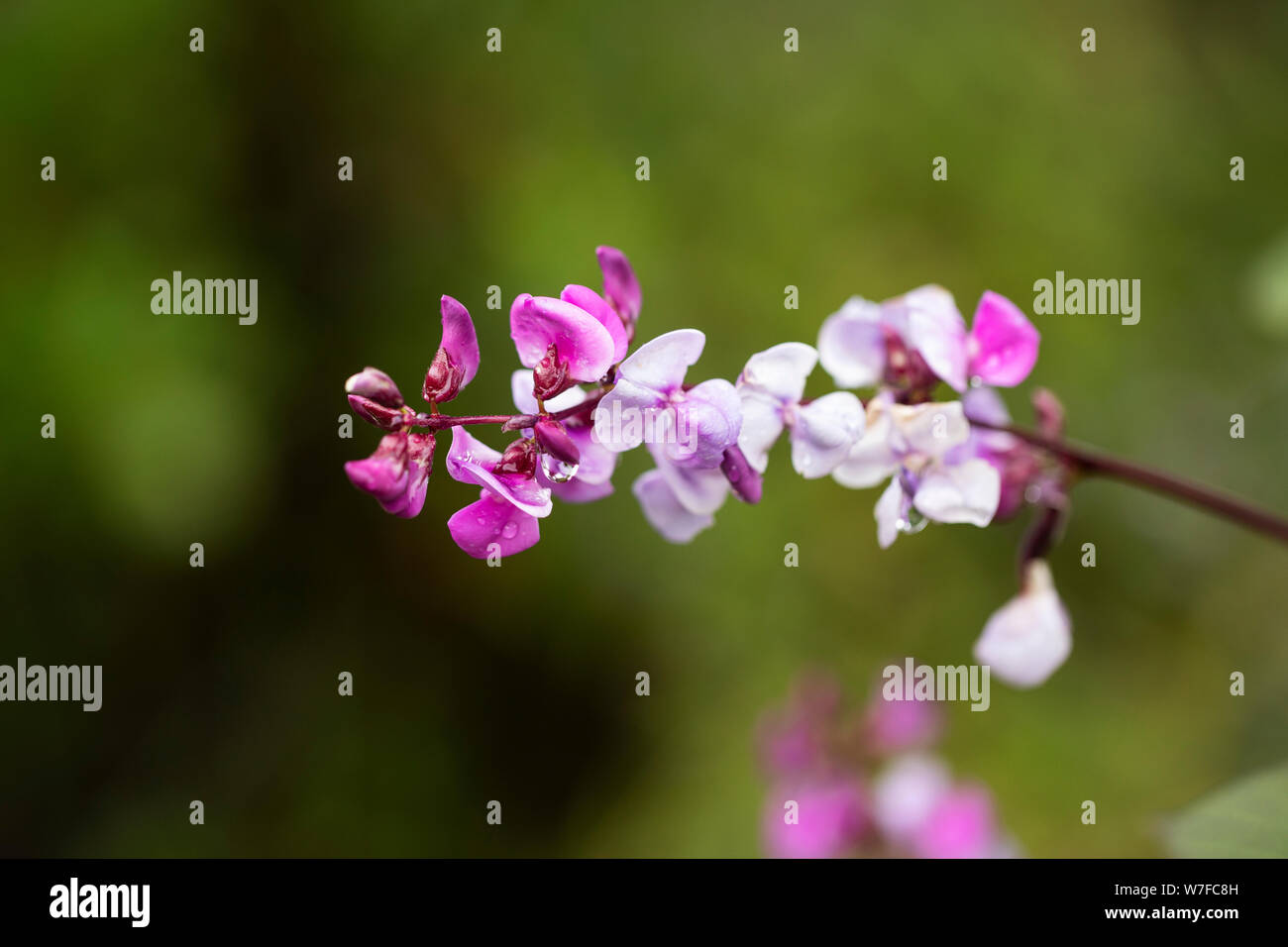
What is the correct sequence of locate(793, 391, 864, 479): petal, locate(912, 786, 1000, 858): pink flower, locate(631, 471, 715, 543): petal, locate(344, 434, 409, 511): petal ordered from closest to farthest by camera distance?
1. locate(344, 434, 409, 511): petal
2. locate(793, 391, 864, 479): petal
3. locate(631, 471, 715, 543): petal
4. locate(912, 786, 1000, 858): pink flower

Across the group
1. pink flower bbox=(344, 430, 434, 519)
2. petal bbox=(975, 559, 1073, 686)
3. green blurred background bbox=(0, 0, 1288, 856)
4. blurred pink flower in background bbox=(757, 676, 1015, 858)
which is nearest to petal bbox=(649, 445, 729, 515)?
pink flower bbox=(344, 430, 434, 519)

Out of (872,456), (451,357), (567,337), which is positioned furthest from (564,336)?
(872,456)

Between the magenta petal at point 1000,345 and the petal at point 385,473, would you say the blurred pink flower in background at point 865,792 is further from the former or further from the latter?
the petal at point 385,473

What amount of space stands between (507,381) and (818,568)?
3.76ft

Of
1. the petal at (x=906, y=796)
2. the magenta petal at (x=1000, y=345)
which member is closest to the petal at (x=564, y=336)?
the magenta petal at (x=1000, y=345)

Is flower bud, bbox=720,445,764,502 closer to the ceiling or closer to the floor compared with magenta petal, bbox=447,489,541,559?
closer to the ceiling

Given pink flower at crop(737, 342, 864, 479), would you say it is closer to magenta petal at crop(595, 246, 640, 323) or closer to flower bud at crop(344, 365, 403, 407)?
magenta petal at crop(595, 246, 640, 323)

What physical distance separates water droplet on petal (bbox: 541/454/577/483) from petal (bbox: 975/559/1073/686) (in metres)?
0.50

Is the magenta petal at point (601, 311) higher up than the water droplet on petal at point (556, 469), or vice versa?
the magenta petal at point (601, 311)

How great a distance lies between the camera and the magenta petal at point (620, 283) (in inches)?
39.1

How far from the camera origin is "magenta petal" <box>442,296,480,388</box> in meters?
0.90

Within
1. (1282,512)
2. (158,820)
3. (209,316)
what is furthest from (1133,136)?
(158,820)

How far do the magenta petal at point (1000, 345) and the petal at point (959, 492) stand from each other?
0.34ft
